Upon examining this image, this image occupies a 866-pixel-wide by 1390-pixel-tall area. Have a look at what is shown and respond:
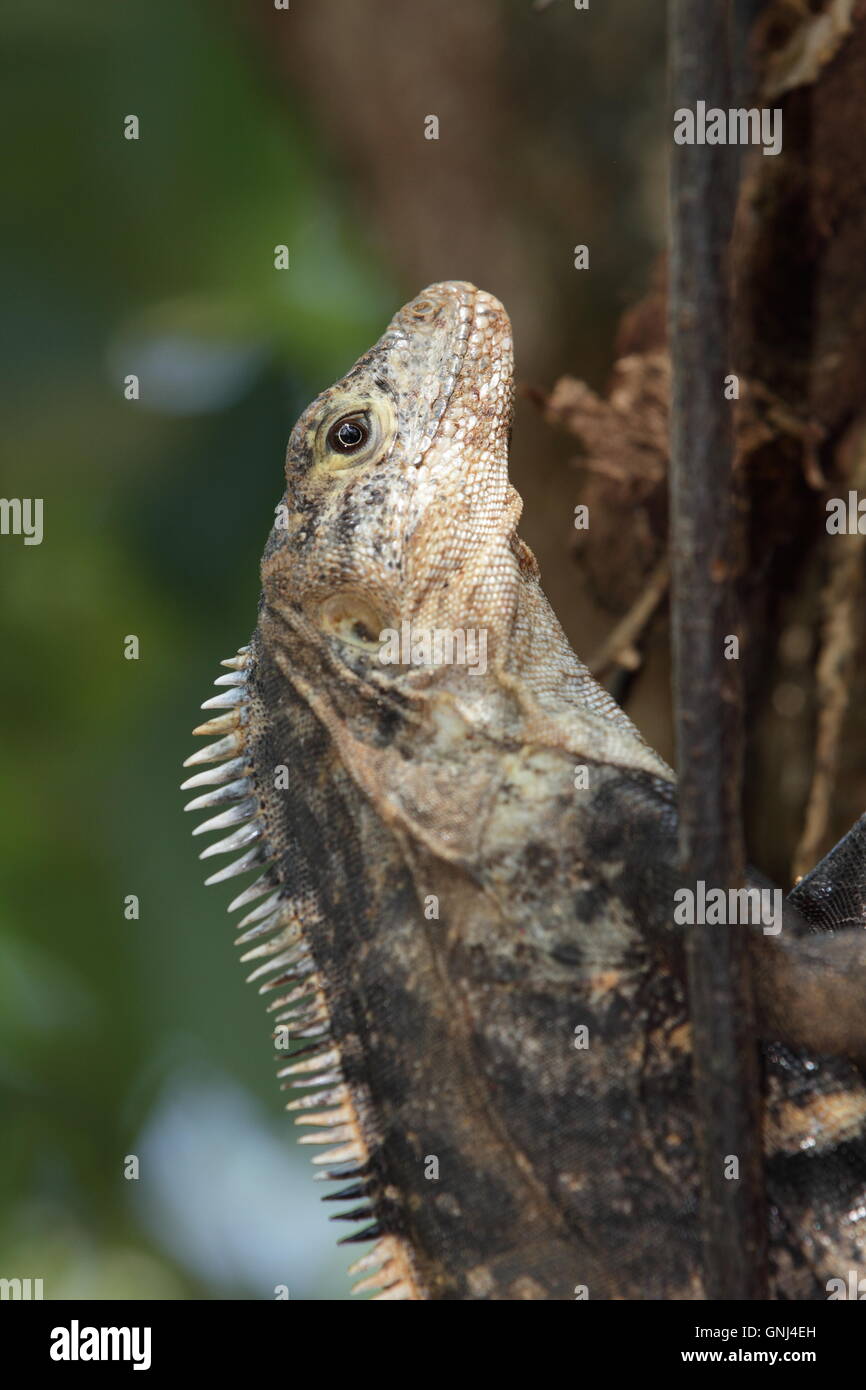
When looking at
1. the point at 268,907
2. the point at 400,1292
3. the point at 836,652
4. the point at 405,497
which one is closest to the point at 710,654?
the point at 405,497

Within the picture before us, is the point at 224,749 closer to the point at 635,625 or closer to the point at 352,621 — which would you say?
the point at 352,621

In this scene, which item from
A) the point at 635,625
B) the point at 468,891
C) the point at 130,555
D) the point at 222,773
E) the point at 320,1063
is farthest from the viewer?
the point at 130,555

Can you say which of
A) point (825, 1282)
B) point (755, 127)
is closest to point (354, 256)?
point (755, 127)

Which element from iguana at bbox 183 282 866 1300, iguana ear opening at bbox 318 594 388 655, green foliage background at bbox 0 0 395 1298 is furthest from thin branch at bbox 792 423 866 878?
green foliage background at bbox 0 0 395 1298

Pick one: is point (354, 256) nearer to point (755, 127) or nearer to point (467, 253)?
point (467, 253)

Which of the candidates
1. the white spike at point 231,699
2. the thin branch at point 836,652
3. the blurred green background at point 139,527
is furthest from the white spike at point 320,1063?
the blurred green background at point 139,527

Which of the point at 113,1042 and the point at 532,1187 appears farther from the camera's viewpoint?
the point at 113,1042
